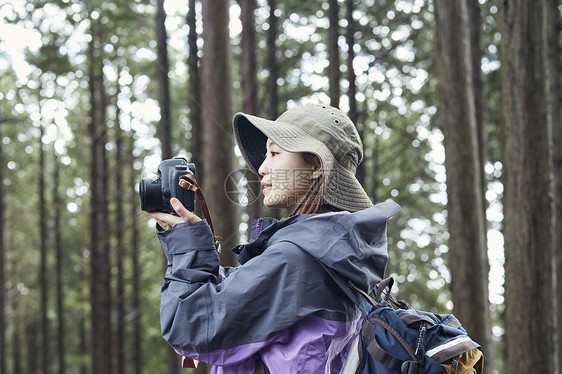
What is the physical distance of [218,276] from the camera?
8.11 feet

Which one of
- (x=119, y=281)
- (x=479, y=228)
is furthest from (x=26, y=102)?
(x=479, y=228)

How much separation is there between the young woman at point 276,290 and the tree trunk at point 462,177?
11.5 feet

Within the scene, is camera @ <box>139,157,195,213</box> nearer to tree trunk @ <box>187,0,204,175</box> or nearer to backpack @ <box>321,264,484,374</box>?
backpack @ <box>321,264,484,374</box>

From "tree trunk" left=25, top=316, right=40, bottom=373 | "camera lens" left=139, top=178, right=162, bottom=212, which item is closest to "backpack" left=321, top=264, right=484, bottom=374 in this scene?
"camera lens" left=139, top=178, right=162, bottom=212

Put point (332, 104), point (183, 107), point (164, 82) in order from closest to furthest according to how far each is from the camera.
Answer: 1. point (332, 104)
2. point (164, 82)
3. point (183, 107)

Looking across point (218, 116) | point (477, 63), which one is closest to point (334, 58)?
point (477, 63)

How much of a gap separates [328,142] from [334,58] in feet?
26.6

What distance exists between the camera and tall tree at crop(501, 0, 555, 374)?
17.1 ft

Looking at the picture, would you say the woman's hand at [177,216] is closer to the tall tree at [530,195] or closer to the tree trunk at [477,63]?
the tall tree at [530,195]

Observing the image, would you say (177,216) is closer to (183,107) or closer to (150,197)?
(150,197)

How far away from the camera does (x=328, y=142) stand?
2.68m

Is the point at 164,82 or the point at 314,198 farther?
the point at 164,82

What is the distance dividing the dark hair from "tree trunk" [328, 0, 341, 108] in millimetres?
7462

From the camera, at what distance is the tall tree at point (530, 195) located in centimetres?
521
